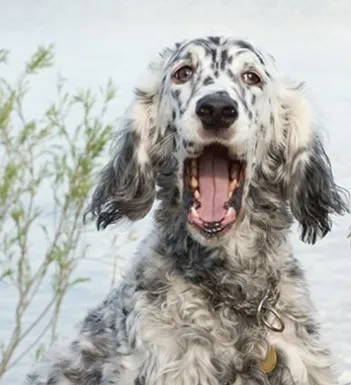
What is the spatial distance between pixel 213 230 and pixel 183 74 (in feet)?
2.46

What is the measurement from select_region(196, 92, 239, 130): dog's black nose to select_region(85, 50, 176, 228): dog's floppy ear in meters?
0.52

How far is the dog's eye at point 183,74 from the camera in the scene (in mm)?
7531

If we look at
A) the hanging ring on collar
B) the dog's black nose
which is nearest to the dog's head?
the dog's black nose

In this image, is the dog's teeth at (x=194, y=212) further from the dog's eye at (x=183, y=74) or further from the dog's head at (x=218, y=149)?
the dog's eye at (x=183, y=74)

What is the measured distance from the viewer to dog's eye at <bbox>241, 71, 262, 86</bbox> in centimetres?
752

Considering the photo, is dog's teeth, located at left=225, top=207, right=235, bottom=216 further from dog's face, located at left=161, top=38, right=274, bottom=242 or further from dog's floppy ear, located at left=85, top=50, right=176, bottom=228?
dog's floppy ear, located at left=85, top=50, right=176, bottom=228

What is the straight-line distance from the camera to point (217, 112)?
7.08 meters

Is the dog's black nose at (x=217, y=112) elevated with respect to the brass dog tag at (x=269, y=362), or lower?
elevated

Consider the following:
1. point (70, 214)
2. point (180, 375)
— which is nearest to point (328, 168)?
point (180, 375)

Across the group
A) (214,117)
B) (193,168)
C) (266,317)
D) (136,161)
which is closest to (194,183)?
(193,168)

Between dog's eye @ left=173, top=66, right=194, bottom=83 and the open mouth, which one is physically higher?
dog's eye @ left=173, top=66, right=194, bottom=83

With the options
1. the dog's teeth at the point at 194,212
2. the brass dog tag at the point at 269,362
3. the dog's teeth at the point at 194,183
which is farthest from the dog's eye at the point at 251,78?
the brass dog tag at the point at 269,362

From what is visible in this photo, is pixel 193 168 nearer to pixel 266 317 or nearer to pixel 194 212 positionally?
pixel 194 212

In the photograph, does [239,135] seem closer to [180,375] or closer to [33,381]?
[180,375]
